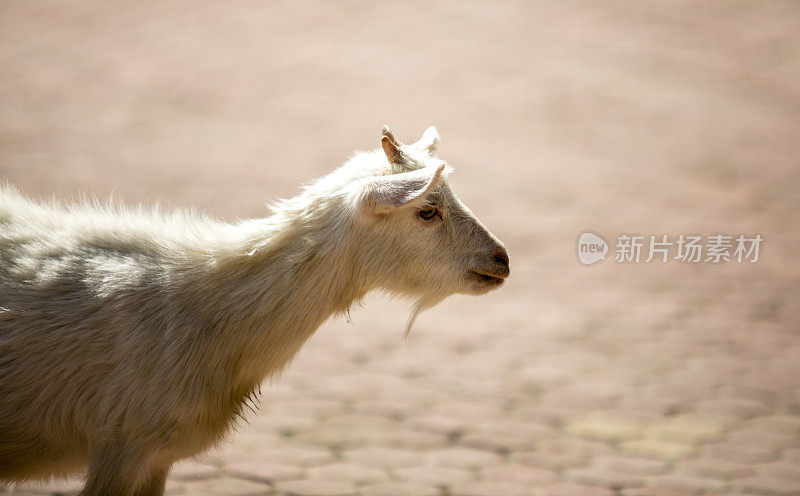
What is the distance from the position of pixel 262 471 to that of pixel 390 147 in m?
2.18

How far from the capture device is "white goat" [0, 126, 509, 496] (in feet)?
13.3

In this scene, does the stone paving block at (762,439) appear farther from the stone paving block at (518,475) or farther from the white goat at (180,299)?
the white goat at (180,299)

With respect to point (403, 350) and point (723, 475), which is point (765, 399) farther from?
point (403, 350)

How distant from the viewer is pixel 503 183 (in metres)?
11.4

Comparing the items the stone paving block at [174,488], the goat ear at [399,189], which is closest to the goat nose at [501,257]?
the goat ear at [399,189]

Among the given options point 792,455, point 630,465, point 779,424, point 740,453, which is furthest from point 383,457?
point 779,424

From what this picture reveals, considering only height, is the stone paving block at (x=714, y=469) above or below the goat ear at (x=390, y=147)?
below

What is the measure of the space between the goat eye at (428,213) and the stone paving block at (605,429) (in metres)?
2.44

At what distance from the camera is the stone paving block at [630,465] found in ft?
18.8

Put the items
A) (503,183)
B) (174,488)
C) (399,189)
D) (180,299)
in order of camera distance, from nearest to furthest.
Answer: (399,189), (180,299), (174,488), (503,183)

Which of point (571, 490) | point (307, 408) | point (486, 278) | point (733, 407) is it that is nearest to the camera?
point (486, 278)

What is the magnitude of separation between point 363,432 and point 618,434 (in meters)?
1.58

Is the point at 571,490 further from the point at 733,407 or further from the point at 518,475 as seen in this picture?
the point at 733,407

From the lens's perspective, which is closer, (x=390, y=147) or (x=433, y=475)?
(x=390, y=147)
